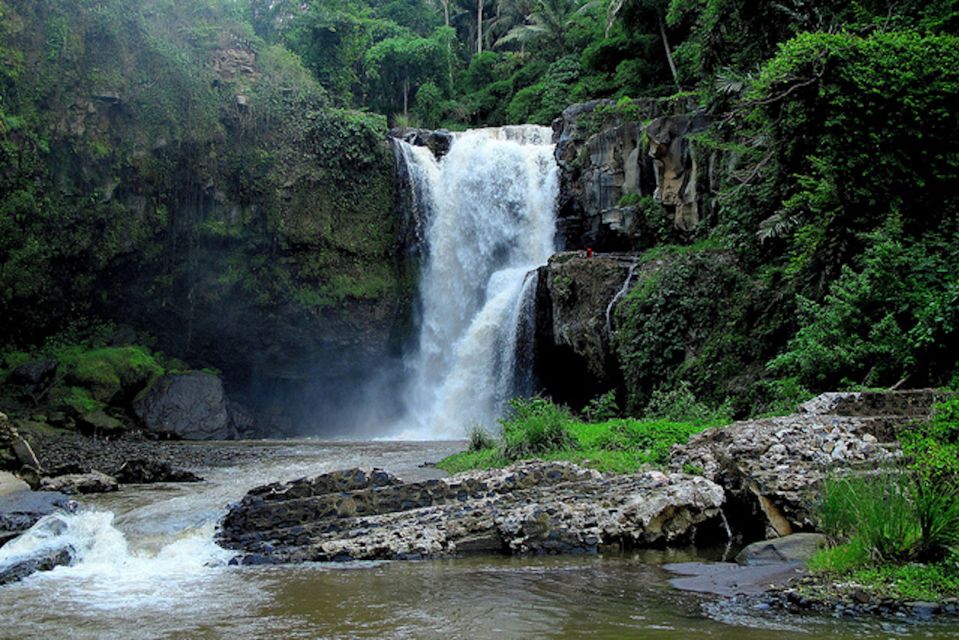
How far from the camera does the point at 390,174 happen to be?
Result: 87.9 feet

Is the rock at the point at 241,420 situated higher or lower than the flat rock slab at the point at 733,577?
lower

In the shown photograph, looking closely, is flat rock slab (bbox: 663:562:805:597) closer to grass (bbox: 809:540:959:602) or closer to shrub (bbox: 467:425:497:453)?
grass (bbox: 809:540:959:602)

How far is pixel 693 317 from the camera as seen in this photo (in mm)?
17359

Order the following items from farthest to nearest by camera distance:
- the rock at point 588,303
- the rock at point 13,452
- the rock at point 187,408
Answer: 1. the rock at point 187,408
2. the rock at point 588,303
3. the rock at point 13,452

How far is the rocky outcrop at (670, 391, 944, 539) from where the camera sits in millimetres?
8711

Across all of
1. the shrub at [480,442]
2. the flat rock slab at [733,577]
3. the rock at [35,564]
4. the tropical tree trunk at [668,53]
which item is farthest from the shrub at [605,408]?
the tropical tree trunk at [668,53]

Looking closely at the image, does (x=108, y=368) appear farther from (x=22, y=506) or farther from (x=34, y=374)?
(x=22, y=506)

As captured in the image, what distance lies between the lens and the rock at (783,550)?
722 centimetres

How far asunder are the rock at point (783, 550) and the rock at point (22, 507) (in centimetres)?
837

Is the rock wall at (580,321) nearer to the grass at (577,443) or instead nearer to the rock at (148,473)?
the grass at (577,443)

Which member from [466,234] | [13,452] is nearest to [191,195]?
[466,234]

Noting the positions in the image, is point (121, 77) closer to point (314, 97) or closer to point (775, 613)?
point (314, 97)

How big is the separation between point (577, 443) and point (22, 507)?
7636 millimetres

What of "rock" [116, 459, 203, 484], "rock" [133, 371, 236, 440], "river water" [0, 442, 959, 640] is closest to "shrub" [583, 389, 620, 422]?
"river water" [0, 442, 959, 640]
